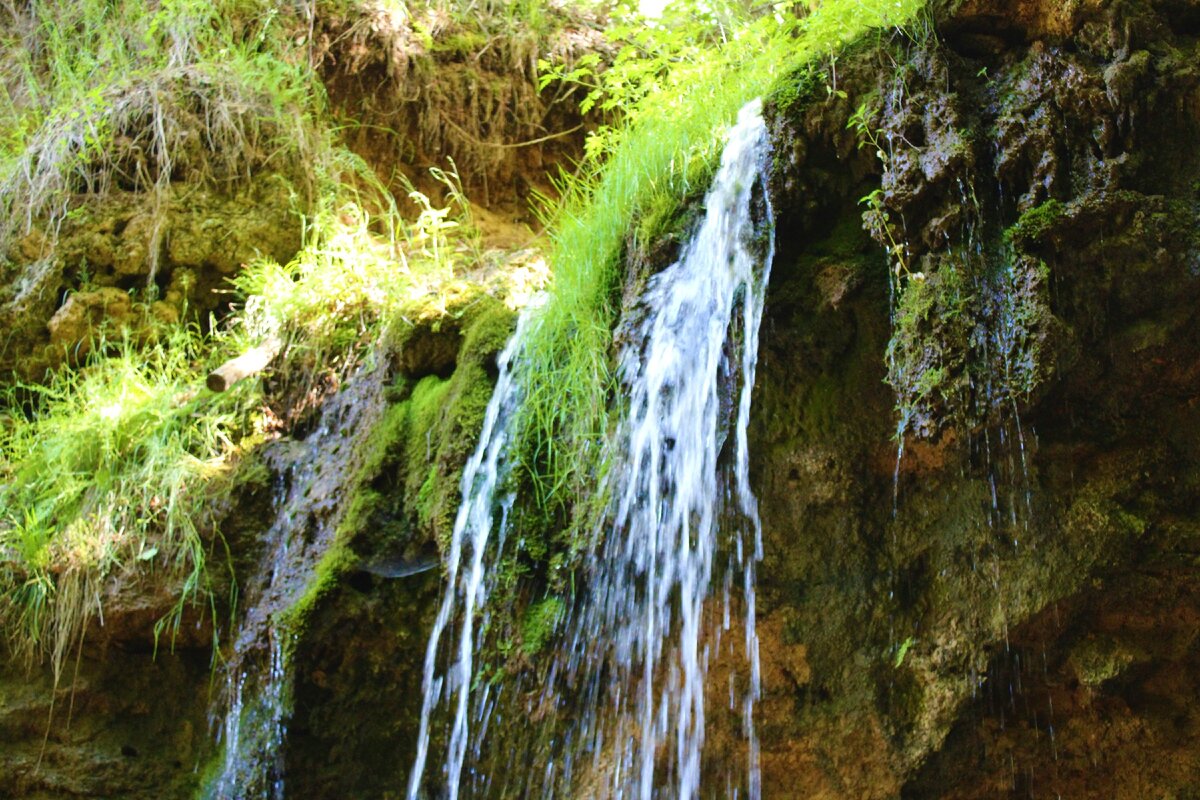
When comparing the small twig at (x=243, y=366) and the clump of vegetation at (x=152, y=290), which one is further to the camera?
the small twig at (x=243, y=366)

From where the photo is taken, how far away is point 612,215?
11.2ft

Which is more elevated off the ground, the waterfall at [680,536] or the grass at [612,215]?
the grass at [612,215]

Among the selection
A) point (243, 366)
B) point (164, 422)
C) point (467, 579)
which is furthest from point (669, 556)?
point (164, 422)

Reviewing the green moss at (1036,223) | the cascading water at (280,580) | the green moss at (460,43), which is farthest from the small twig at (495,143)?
the green moss at (1036,223)

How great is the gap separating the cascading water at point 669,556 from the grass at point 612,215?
15cm

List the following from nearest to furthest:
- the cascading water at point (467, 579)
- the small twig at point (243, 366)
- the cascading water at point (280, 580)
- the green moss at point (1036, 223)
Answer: the green moss at point (1036, 223) < the cascading water at point (467, 579) < the cascading water at point (280, 580) < the small twig at point (243, 366)

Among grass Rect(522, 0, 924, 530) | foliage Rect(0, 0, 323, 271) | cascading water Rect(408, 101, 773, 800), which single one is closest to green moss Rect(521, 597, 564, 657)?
cascading water Rect(408, 101, 773, 800)

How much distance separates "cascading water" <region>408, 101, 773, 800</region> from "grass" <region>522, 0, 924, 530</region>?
15 cm

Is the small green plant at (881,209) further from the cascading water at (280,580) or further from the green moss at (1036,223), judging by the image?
the cascading water at (280,580)

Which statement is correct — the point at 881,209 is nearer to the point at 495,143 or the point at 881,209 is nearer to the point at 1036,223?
the point at 1036,223

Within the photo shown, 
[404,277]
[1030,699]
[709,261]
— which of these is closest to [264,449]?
[404,277]

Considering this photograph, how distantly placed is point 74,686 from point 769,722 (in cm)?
234

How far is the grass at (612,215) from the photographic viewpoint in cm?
299

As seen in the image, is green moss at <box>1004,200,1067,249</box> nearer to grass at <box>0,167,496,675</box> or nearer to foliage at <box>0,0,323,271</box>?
grass at <box>0,167,496,675</box>
